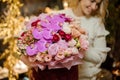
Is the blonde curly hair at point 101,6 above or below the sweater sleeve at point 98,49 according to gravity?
above

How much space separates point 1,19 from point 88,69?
1689mm

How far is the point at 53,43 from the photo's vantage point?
1548 millimetres

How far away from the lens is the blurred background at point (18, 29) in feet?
10.4

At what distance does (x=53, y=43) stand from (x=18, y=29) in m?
1.63

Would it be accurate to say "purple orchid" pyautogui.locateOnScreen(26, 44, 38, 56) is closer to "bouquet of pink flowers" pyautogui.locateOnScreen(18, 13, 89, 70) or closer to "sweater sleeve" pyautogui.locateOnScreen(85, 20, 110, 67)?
"bouquet of pink flowers" pyautogui.locateOnScreen(18, 13, 89, 70)

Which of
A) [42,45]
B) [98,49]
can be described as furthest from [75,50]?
[98,49]

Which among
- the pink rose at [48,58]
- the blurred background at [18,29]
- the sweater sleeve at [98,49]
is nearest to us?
the pink rose at [48,58]

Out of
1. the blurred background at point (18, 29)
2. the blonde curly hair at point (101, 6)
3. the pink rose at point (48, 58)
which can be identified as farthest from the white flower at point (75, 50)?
the blurred background at point (18, 29)

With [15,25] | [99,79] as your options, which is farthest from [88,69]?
[15,25]

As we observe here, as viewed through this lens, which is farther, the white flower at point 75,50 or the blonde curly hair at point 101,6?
the blonde curly hair at point 101,6

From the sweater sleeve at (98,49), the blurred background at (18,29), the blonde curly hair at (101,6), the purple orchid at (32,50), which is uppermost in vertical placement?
the blonde curly hair at (101,6)

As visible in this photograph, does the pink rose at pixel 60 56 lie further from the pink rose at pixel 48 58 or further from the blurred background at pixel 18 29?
→ the blurred background at pixel 18 29

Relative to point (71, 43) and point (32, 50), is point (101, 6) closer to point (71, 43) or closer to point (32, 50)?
point (71, 43)

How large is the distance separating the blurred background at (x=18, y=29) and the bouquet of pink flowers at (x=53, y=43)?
1.52m
